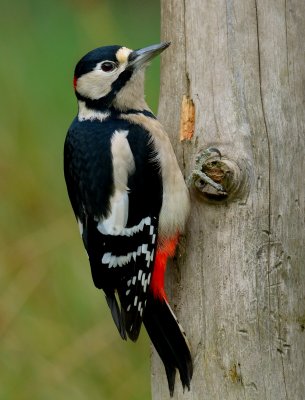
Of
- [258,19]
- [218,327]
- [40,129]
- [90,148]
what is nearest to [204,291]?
[218,327]

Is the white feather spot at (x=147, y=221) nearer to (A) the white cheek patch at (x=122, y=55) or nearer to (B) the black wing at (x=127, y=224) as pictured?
(B) the black wing at (x=127, y=224)

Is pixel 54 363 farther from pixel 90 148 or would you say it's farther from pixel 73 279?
pixel 90 148

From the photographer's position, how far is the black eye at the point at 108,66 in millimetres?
3652

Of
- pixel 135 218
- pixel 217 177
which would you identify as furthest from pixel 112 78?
pixel 217 177

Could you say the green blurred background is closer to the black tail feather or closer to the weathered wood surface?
the black tail feather

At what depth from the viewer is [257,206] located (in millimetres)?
3320

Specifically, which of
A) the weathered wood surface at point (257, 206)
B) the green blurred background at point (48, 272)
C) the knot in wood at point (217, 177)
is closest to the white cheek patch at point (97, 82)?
the weathered wood surface at point (257, 206)

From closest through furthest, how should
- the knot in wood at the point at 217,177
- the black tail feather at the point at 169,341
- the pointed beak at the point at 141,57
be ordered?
1. the knot in wood at the point at 217,177
2. the black tail feather at the point at 169,341
3. the pointed beak at the point at 141,57

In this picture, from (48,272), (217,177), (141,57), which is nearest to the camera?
(217,177)

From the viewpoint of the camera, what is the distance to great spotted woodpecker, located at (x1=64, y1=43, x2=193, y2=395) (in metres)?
3.45

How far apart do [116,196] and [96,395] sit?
1307 mm

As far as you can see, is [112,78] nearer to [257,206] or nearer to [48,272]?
[257,206]

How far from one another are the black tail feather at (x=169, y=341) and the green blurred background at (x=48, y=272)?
3.07 feet

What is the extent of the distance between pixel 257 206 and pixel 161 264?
44 cm
